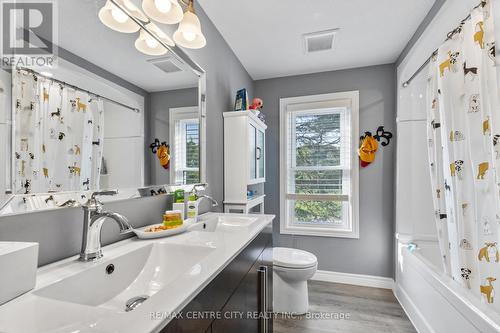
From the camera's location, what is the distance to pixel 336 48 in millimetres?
2293

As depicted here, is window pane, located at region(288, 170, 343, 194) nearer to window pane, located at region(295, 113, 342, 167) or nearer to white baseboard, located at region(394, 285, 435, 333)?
window pane, located at region(295, 113, 342, 167)

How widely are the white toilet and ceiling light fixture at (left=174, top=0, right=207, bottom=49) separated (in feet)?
5.64

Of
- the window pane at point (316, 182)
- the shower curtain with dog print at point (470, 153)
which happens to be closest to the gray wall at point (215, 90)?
the window pane at point (316, 182)

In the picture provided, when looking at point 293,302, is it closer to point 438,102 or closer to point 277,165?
point 277,165

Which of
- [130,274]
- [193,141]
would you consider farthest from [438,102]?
[130,274]

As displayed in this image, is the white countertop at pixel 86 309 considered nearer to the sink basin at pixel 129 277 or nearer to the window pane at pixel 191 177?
the sink basin at pixel 129 277

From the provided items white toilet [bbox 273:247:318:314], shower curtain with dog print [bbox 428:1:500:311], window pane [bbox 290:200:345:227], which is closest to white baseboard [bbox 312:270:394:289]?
window pane [bbox 290:200:345:227]

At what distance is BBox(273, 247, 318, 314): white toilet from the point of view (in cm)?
195

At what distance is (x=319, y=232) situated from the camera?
9.04ft

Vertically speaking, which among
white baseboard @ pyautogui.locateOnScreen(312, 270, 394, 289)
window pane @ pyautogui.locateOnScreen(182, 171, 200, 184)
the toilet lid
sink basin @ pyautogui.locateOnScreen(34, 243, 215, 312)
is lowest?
white baseboard @ pyautogui.locateOnScreen(312, 270, 394, 289)

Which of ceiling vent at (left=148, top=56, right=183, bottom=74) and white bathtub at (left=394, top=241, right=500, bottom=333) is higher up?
ceiling vent at (left=148, top=56, right=183, bottom=74)

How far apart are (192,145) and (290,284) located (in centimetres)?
141

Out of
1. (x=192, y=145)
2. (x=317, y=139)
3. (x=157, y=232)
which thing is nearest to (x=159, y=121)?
(x=192, y=145)

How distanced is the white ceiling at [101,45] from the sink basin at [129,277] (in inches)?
29.8
